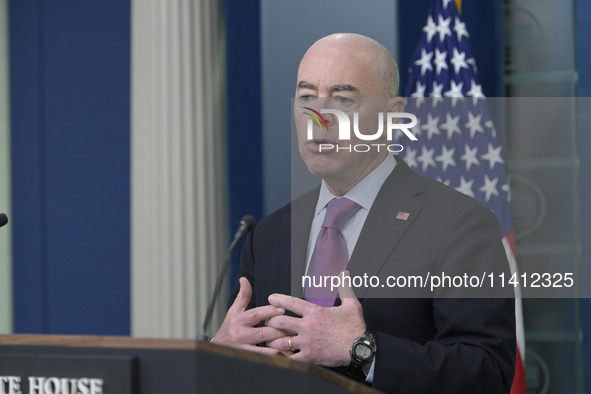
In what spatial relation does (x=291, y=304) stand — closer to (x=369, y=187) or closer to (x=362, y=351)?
(x=362, y=351)

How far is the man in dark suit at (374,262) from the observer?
63.2 inches

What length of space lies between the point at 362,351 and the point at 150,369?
54 cm

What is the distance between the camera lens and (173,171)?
4074mm

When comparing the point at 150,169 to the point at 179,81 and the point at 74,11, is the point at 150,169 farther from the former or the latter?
the point at 74,11

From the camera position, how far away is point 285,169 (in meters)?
3.75

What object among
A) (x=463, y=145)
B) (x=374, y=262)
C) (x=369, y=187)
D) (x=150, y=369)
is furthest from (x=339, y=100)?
(x=463, y=145)

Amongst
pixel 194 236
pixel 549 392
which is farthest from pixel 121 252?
pixel 549 392

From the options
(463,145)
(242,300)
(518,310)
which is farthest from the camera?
(463,145)

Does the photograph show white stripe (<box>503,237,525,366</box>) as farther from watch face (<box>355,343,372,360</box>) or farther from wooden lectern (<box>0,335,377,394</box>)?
wooden lectern (<box>0,335,377,394</box>)

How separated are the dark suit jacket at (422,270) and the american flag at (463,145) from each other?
1.33 metres

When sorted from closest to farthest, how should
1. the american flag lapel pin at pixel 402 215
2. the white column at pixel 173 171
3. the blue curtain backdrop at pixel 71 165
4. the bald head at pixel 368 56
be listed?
1. the american flag lapel pin at pixel 402 215
2. the bald head at pixel 368 56
3. the white column at pixel 173 171
4. the blue curtain backdrop at pixel 71 165

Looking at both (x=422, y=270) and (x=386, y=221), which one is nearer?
(x=422, y=270)

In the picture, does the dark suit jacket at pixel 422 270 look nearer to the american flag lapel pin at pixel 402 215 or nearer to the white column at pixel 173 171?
the american flag lapel pin at pixel 402 215

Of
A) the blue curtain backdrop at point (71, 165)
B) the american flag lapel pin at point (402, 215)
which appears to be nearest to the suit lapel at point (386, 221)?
the american flag lapel pin at point (402, 215)
